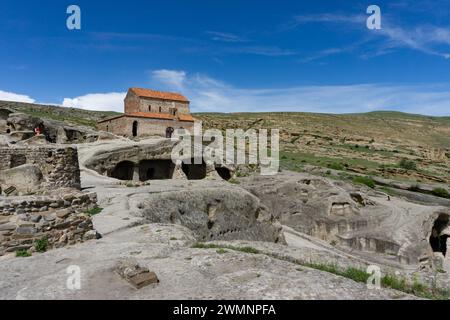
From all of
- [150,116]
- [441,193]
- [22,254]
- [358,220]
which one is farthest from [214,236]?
[441,193]

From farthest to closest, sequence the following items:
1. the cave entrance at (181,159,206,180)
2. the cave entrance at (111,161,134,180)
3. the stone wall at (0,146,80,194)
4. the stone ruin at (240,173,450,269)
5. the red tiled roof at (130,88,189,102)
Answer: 1. the red tiled roof at (130,88,189,102)
2. the cave entrance at (181,159,206,180)
3. the cave entrance at (111,161,134,180)
4. the stone ruin at (240,173,450,269)
5. the stone wall at (0,146,80,194)

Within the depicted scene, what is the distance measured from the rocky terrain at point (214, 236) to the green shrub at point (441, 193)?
86 mm

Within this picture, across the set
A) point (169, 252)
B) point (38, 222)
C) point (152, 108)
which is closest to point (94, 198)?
point (38, 222)

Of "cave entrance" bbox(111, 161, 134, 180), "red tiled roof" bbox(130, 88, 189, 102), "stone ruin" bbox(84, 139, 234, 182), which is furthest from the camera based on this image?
"red tiled roof" bbox(130, 88, 189, 102)

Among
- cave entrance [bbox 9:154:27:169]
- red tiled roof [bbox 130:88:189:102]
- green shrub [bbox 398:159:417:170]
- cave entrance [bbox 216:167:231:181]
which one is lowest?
green shrub [bbox 398:159:417:170]

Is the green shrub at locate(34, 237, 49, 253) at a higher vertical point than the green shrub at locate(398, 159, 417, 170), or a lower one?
higher

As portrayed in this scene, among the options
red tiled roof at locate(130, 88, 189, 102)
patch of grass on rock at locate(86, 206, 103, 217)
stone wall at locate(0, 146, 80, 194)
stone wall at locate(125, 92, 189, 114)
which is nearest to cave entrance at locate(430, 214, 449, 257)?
patch of grass on rock at locate(86, 206, 103, 217)

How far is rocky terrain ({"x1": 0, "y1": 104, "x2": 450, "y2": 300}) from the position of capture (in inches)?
195

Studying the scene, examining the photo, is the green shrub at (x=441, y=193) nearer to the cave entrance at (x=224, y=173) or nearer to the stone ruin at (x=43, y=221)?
the cave entrance at (x=224, y=173)

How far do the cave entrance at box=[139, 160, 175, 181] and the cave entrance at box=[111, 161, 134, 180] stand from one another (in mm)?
699

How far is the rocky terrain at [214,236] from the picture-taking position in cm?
495

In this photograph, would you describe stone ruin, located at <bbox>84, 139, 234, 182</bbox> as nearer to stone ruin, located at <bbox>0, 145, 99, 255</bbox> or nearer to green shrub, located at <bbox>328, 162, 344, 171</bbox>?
stone ruin, located at <bbox>0, 145, 99, 255</bbox>

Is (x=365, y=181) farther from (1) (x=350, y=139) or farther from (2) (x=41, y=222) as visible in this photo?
(1) (x=350, y=139)
